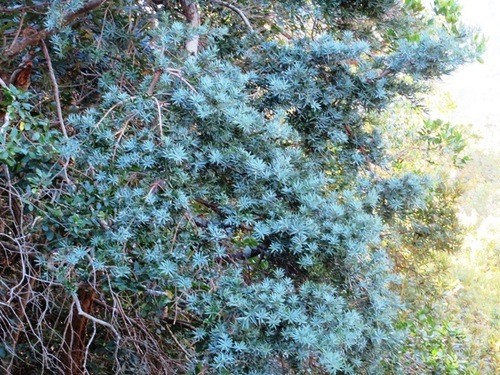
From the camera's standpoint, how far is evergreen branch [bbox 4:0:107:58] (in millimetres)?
1929

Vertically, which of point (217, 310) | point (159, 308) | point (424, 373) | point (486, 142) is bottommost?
point (486, 142)

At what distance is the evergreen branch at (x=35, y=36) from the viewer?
6.33 feet

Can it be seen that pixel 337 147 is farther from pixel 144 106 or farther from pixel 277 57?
pixel 144 106

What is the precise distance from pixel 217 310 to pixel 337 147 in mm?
874

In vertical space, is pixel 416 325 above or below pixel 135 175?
below

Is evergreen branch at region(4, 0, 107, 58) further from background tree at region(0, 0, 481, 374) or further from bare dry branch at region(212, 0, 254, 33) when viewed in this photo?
Result: bare dry branch at region(212, 0, 254, 33)

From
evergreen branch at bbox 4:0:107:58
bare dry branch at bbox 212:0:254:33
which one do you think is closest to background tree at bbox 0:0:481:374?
evergreen branch at bbox 4:0:107:58

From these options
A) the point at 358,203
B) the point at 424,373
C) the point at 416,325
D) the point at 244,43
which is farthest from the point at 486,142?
Result: the point at 358,203

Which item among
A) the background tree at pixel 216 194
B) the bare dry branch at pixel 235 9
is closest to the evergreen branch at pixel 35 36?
the background tree at pixel 216 194

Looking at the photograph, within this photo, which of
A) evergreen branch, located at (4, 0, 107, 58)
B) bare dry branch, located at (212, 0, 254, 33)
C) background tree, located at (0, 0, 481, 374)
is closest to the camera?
background tree, located at (0, 0, 481, 374)

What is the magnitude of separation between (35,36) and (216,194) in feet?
2.76

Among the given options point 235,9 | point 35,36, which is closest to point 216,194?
point 35,36

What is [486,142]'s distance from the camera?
8.61m

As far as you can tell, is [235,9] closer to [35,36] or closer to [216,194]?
[35,36]
